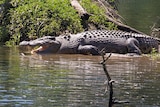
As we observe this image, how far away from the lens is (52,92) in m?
7.68

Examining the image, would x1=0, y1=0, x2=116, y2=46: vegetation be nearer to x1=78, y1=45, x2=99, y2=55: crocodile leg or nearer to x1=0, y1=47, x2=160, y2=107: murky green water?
x1=78, y1=45, x2=99, y2=55: crocodile leg

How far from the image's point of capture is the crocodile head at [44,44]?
13034mm

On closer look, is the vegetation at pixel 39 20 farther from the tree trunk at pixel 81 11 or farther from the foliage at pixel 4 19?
the tree trunk at pixel 81 11

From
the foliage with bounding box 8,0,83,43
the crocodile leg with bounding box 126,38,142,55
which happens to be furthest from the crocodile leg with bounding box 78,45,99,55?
the foliage with bounding box 8,0,83,43

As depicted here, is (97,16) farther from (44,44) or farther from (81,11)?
(44,44)

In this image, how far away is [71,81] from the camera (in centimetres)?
871

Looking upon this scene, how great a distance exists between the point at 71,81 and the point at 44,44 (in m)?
4.49

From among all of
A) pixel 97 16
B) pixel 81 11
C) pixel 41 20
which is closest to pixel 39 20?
pixel 41 20

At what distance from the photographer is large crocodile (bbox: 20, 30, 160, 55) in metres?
13.1

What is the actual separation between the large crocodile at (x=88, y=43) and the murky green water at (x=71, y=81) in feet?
2.29

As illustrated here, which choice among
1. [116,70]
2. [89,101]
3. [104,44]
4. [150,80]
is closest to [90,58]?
[104,44]

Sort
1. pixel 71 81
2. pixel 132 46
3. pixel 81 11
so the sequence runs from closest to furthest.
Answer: pixel 71 81 → pixel 132 46 → pixel 81 11

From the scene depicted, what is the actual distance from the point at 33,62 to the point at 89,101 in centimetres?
413

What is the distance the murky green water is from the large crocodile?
699 millimetres
